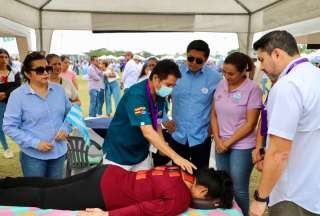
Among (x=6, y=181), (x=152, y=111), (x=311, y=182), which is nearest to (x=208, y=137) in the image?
(x=152, y=111)

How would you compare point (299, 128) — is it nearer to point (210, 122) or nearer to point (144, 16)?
point (210, 122)

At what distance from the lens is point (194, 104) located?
8.56 ft

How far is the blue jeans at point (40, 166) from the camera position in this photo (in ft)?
7.63

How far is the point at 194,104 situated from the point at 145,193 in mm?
946

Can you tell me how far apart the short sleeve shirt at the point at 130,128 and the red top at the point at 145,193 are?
0.22 meters

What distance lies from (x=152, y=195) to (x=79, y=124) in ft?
2.98

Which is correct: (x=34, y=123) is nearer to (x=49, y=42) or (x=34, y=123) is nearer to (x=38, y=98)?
(x=38, y=98)

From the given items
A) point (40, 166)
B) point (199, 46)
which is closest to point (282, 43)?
point (199, 46)

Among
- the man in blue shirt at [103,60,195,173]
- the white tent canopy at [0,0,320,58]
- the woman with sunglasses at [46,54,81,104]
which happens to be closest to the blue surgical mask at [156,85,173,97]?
the man in blue shirt at [103,60,195,173]

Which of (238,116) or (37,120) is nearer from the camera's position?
(37,120)

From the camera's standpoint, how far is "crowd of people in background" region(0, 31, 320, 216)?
1365mm

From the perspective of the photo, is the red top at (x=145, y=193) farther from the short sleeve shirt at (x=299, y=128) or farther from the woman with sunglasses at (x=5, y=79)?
the woman with sunglasses at (x=5, y=79)

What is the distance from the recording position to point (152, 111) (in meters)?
2.11

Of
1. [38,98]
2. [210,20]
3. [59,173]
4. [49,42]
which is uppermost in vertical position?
[210,20]
